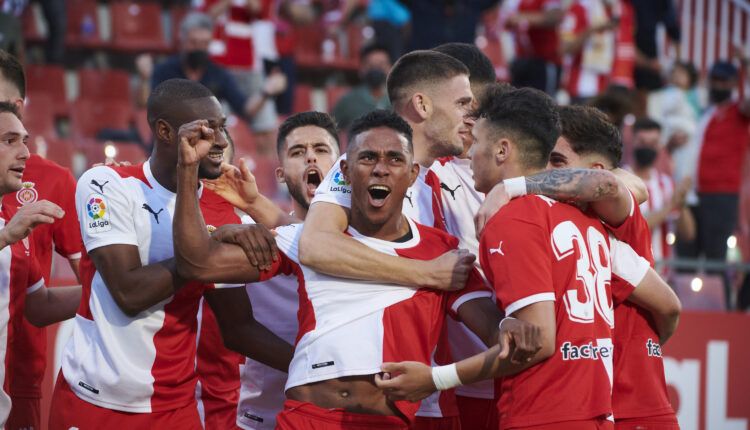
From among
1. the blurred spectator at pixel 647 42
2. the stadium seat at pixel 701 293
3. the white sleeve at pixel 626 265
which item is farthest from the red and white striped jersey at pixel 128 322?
the blurred spectator at pixel 647 42

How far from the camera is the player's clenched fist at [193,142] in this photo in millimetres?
4711

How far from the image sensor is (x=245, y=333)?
5414 mm

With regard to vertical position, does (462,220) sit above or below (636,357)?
above

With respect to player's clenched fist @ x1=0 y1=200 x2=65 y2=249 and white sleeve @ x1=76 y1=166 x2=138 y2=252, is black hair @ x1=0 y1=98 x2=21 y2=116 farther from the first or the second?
player's clenched fist @ x1=0 y1=200 x2=65 y2=249

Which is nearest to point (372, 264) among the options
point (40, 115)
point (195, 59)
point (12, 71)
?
point (12, 71)

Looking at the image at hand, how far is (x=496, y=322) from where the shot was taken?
15.6 ft

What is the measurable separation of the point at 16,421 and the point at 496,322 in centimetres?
280

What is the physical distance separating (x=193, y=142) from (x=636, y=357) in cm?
224

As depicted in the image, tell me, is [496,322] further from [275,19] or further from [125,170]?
[275,19]

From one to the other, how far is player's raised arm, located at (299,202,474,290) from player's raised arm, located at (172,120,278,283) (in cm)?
25

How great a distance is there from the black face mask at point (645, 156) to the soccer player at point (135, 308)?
674 cm

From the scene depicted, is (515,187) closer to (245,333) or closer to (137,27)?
(245,333)

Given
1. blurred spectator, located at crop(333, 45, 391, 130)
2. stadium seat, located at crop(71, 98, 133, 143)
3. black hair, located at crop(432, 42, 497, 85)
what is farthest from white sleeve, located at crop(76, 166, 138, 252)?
stadium seat, located at crop(71, 98, 133, 143)

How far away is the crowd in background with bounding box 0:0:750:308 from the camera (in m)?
11.8
